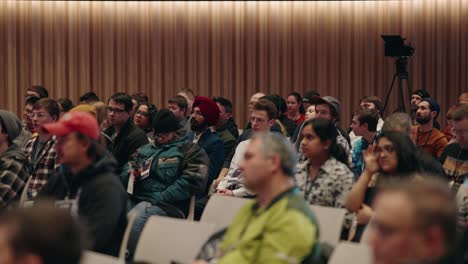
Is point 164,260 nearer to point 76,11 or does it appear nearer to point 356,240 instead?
point 356,240

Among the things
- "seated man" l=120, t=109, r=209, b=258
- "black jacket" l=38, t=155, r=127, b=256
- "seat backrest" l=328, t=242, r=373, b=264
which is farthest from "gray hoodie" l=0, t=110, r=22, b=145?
→ "seat backrest" l=328, t=242, r=373, b=264

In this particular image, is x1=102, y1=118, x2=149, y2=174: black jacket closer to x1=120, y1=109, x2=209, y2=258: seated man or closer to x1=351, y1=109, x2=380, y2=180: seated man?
x1=120, y1=109, x2=209, y2=258: seated man

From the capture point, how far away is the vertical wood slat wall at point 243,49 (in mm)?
12148

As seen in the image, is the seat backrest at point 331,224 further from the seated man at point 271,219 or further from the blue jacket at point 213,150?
the blue jacket at point 213,150

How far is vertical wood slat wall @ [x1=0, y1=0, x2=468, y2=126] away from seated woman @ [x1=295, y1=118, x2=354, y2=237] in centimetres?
752

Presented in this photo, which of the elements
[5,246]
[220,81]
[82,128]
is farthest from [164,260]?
[220,81]

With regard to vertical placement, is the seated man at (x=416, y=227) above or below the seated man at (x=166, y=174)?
above

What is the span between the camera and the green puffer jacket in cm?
576

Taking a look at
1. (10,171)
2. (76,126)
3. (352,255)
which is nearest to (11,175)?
(10,171)

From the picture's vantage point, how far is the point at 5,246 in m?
2.14

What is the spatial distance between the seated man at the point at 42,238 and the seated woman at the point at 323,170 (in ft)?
8.71

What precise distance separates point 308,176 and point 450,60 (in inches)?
318

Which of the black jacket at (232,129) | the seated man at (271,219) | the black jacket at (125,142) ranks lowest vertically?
the black jacket at (232,129)

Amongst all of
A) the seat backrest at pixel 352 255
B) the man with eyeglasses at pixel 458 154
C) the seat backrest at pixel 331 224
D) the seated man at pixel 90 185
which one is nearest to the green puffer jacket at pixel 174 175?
Result: the seated man at pixel 90 185
